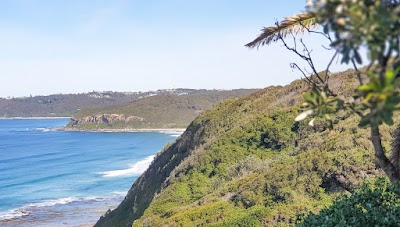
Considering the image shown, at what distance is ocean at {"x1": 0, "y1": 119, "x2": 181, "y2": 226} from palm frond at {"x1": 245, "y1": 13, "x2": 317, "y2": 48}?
123ft

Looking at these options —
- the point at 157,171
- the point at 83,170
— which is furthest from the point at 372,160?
the point at 83,170

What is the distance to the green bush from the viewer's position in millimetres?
5044

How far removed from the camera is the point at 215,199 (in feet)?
→ 48.9

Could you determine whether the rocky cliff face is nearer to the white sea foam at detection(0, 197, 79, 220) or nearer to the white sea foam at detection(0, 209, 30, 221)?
the white sea foam at detection(0, 209, 30, 221)

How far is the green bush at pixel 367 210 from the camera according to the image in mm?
5044

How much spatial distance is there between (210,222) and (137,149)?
82637 millimetres

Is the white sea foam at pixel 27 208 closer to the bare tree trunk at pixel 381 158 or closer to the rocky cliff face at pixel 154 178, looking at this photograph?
the rocky cliff face at pixel 154 178

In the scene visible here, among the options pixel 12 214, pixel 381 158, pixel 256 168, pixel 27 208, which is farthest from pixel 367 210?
pixel 27 208

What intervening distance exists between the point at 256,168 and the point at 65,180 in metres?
48.3

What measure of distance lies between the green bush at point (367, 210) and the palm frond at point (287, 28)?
7.95 feet

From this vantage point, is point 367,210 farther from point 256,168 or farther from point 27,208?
point 27,208

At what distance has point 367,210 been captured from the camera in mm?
5297

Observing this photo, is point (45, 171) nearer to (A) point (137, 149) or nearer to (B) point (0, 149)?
(A) point (137, 149)

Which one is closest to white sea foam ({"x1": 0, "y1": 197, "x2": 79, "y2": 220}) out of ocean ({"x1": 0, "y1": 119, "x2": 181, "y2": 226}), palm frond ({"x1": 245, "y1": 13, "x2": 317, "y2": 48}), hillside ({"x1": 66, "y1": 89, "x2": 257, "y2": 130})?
ocean ({"x1": 0, "y1": 119, "x2": 181, "y2": 226})
